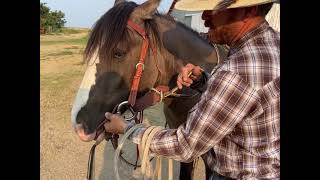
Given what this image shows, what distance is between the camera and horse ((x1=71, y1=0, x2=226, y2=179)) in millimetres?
2359

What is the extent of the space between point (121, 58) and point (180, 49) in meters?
0.52

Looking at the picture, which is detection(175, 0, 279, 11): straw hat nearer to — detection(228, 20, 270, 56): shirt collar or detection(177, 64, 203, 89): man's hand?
detection(228, 20, 270, 56): shirt collar

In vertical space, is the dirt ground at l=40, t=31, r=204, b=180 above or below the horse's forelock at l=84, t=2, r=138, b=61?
below

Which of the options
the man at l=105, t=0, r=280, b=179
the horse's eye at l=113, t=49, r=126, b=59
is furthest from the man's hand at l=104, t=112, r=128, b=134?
the horse's eye at l=113, t=49, r=126, b=59

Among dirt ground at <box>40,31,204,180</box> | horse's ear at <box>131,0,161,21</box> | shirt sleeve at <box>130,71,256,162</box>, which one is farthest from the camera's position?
dirt ground at <box>40,31,204,180</box>

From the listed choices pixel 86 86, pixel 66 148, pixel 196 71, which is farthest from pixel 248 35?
pixel 66 148

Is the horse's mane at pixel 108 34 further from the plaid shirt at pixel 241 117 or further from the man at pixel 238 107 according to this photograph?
the plaid shirt at pixel 241 117

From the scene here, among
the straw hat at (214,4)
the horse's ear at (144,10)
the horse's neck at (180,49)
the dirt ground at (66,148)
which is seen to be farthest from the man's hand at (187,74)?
the dirt ground at (66,148)

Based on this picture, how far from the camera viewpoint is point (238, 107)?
151cm

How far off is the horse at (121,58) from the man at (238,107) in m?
0.65

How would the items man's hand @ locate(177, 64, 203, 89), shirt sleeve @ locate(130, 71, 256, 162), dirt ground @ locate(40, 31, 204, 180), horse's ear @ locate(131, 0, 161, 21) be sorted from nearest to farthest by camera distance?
shirt sleeve @ locate(130, 71, 256, 162)
man's hand @ locate(177, 64, 203, 89)
horse's ear @ locate(131, 0, 161, 21)
dirt ground @ locate(40, 31, 204, 180)
